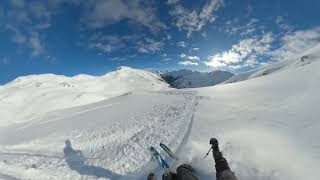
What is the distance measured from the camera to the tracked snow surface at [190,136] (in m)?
13.8

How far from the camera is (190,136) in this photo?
18.5 m

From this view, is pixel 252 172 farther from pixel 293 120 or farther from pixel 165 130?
pixel 165 130

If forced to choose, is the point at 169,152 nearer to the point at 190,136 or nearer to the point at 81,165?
the point at 190,136

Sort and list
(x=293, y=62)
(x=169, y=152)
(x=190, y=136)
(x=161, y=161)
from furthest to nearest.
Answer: (x=293, y=62)
(x=190, y=136)
(x=169, y=152)
(x=161, y=161)

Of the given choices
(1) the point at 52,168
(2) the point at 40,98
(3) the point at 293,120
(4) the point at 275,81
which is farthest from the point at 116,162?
(2) the point at 40,98

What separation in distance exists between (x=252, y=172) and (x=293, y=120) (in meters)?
6.33

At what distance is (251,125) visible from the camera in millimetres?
18344

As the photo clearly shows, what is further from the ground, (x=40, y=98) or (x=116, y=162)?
(x=40, y=98)

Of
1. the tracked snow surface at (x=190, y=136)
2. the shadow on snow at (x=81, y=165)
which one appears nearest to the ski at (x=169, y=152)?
the tracked snow surface at (x=190, y=136)

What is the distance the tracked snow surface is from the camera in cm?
1379

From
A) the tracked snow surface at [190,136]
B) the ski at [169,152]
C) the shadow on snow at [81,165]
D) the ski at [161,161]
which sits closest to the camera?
the tracked snow surface at [190,136]

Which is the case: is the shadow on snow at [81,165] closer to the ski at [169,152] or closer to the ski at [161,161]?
the ski at [161,161]

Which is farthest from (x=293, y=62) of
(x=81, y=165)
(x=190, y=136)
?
(x=81, y=165)

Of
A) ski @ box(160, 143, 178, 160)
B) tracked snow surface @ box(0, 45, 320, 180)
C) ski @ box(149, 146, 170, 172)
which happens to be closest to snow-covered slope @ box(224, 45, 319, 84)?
tracked snow surface @ box(0, 45, 320, 180)
